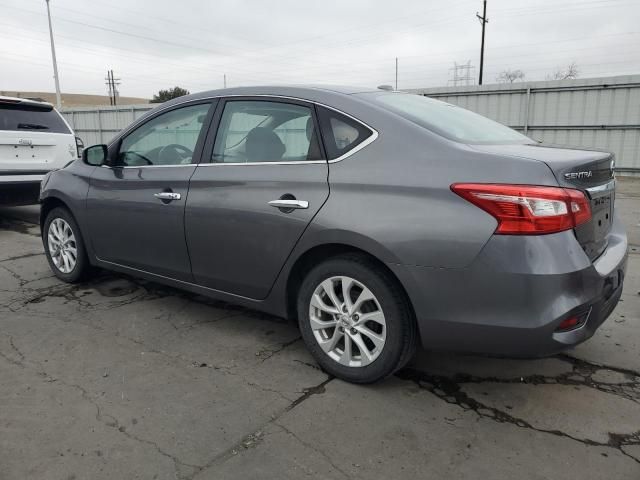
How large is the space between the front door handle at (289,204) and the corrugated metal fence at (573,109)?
40.6 ft

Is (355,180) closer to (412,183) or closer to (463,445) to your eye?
(412,183)

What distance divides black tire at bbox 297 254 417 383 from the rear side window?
22.9 inches

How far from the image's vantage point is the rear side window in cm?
278

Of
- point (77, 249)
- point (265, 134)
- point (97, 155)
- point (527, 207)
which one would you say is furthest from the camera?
point (77, 249)

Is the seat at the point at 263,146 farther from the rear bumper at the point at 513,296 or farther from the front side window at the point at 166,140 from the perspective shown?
the rear bumper at the point at 513,296

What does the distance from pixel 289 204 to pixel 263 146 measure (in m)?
0.50

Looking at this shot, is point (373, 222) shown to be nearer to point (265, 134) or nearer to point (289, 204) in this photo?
point (289, 204)

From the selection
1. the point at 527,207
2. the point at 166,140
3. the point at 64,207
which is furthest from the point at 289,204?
the point at 64,207

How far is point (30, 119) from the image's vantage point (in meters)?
7.28

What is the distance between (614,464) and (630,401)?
0.64m

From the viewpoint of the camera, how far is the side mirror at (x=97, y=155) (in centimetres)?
410

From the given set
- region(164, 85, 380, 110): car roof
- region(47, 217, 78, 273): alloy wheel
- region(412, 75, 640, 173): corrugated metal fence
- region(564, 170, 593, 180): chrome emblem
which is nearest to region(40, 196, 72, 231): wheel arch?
region(47, 217, 78, 273): alloy wheel

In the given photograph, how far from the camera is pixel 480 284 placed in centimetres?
233

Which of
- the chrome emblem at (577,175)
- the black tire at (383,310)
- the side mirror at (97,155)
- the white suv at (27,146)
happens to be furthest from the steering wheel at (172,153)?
the white suv at (27,146)
